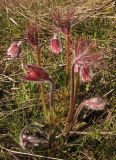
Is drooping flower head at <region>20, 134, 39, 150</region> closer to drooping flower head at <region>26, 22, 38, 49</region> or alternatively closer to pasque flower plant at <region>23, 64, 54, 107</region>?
pasque flower plant at <region>23, 64, 54, 107</region>

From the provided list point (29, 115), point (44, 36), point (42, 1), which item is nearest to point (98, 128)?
point (29, 115)

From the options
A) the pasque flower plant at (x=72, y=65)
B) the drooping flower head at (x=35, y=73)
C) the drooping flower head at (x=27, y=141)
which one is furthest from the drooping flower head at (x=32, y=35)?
the drooping flower head at (x=27, y=141)

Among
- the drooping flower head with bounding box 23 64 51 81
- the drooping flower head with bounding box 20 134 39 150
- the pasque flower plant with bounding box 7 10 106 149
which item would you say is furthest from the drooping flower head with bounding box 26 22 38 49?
the drooping flower head with bounding box 20 134 39 150

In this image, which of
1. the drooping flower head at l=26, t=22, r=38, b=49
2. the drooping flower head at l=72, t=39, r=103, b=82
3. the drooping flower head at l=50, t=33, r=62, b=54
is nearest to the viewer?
the drooping flower head at l=72, t=39, r=103, b=82

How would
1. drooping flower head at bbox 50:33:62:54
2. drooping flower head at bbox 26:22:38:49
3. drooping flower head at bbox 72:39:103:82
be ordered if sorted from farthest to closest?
drooping flower head at bbox 50:33:62:54
drooping flower head at bbox 26:22:38:49
drooping flower head at bbox 72:39:103:82

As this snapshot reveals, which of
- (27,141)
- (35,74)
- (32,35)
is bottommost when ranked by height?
(27,141)

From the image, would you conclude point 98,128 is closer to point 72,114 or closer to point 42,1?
point 72,114

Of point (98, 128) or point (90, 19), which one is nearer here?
point (98, 128)

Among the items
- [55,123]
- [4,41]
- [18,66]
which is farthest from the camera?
[4,41]

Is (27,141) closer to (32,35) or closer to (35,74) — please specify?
(35,74)

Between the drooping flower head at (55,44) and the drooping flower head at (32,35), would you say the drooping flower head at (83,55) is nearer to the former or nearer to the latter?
the drooping flower head at (32,35)

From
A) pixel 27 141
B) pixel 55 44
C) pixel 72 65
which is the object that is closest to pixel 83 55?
pixel 72 65
